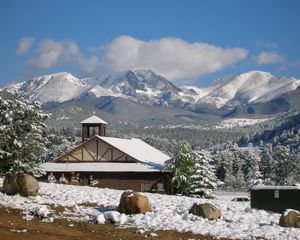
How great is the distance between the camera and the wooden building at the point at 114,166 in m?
58.2

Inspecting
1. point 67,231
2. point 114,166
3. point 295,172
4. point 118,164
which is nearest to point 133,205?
point 67,231

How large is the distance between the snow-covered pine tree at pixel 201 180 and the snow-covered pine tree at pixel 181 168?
0.61m

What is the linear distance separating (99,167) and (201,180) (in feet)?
41.4

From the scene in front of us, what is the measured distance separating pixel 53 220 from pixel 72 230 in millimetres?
2238

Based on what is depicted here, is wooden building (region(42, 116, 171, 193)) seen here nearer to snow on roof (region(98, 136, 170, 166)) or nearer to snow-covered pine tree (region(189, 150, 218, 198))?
snow on roof (region(98, 136, 170, 166))

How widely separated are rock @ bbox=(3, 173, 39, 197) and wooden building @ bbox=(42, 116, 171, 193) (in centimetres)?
2928

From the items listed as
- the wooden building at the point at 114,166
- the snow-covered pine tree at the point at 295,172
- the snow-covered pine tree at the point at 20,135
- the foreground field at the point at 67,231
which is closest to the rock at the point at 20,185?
the snow-covered pine tree at the point at 20,135

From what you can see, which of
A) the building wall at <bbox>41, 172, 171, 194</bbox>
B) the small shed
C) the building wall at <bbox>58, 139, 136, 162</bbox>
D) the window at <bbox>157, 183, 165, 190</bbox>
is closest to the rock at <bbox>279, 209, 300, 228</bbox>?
the small shed

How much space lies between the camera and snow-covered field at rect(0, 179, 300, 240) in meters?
22.3

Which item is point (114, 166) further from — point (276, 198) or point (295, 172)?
point (295, 172)

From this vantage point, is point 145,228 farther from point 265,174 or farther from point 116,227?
point 265,174

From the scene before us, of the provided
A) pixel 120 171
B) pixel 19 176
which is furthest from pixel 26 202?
pixel 120 171

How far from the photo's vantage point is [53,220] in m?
23.0

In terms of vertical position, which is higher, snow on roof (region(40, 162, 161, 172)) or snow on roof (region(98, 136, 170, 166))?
snow on roof (region(98, 136, 170, 166))
